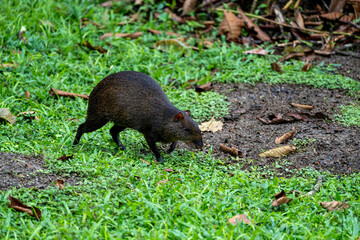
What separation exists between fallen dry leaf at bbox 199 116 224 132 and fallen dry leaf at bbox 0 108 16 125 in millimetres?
2440

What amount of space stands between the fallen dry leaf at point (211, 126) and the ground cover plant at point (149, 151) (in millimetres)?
92

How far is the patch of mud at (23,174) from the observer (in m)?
4.27

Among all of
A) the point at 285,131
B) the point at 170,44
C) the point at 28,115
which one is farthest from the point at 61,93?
the point at 285,131

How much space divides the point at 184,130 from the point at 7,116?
2.31m

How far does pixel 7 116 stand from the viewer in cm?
597

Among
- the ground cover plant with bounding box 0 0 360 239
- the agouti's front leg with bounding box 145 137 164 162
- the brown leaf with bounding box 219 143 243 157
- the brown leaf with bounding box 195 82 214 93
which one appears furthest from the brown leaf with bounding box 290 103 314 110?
the agouti's front leg with bounding box 145 137 164 162

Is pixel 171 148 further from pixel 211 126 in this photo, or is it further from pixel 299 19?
pixel 299 19

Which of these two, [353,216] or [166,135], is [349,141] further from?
[166,135]

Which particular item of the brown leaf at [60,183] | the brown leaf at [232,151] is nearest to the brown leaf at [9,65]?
the brown leaf at [60,183]

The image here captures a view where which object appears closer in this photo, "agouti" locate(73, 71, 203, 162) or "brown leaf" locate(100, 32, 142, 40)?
"agouti" locate(73, 71, 203, 162)

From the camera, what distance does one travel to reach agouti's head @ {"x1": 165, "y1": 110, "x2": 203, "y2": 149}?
5.49 metres

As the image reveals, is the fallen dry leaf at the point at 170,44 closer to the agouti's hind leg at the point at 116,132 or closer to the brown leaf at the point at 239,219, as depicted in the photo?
the agouti's hind leg at the point at 116,132

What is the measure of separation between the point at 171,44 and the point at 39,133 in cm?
356

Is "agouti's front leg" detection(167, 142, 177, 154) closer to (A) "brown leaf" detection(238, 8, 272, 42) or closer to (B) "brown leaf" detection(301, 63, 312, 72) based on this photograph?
(B) "brown leaf" detection(301, 63, 312, 72)
